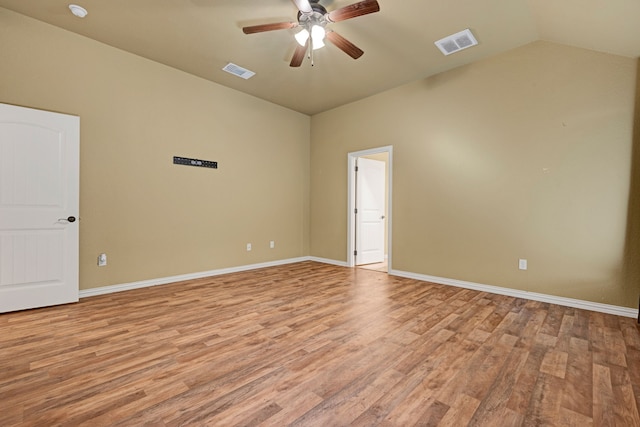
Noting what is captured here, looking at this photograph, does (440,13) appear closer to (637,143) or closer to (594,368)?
(637,143)

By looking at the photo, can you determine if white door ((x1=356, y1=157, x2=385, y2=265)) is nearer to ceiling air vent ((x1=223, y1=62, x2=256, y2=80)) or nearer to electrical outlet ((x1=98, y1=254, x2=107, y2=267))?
ceiling air vent ((x1=223, y1=62, x2=256, y2=80))

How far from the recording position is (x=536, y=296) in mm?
3420

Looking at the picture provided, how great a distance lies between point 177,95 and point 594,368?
Result: 540cm

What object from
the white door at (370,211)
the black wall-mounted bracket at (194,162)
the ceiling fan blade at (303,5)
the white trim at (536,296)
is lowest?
the white trim at (536,296)

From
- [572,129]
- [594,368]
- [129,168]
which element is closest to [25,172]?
[129,168]

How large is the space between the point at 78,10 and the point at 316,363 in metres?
4.10

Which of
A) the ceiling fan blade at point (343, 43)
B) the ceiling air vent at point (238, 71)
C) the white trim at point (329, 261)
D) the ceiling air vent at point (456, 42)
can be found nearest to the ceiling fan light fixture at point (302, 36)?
the ceiling fan blade at point (343, 43)

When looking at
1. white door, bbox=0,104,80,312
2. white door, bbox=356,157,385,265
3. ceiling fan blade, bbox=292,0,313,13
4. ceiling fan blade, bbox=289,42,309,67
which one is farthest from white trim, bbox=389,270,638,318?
white door, bbox=0,104,80,312

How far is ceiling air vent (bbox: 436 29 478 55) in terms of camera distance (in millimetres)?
3221

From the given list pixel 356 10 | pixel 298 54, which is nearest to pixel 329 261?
pixel 298 54

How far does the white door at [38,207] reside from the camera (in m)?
2.92

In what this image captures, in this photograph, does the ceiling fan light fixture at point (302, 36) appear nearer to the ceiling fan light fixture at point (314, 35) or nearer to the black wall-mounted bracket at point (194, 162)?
the ceiling fan light fixture at point (314, 35)

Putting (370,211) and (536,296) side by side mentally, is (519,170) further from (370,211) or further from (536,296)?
(370,211)

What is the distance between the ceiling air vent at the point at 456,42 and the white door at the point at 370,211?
2328 millimetres
